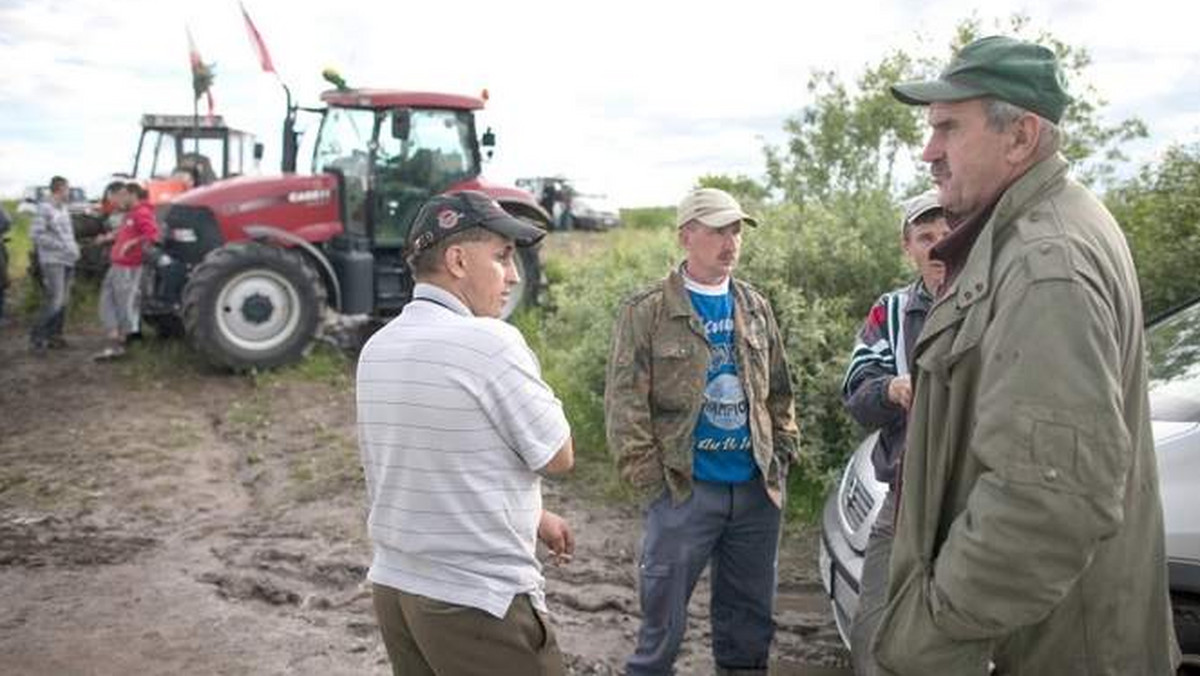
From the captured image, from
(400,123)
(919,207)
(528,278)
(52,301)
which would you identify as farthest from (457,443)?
(52,301)

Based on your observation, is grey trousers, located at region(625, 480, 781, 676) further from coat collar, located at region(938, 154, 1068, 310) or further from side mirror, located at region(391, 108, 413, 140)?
side mirror, located at region(391, 108, 413, 140)

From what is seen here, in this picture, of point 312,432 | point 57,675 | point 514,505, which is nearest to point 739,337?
point 514,505

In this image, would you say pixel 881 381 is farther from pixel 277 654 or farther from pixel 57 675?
pixel 57 675

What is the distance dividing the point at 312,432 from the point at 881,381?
5704 millimetres

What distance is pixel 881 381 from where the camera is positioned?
3.18 m

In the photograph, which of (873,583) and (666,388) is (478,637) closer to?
(873,583)

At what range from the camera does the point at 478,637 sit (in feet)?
7.86

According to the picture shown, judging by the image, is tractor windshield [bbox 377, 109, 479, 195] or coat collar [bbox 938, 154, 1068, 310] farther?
tractor windshield [bbox 377, 109, 479, 195]

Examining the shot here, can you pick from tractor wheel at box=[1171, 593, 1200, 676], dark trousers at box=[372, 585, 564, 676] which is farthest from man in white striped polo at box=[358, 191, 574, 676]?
tractor wheel at box=[1171, 593, 1200, 676]

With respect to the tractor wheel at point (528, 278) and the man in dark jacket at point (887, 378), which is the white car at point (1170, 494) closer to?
the man in dark jacket at point (887, 378)

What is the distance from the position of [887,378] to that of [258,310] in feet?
24.7

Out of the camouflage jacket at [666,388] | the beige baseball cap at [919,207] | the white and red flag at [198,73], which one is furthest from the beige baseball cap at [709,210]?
the white and red flag at [198,73]

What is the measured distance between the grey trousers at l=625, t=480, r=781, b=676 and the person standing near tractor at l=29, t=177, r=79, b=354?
9.23 meters

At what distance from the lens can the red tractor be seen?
31.6 ft
